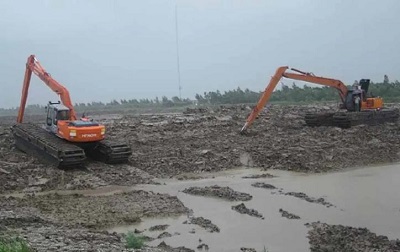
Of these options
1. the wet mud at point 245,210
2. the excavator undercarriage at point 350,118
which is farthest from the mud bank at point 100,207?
the excavator undercarriage at point 350,118

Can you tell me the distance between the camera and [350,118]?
23359 mm

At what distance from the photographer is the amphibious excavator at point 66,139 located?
1561 cm

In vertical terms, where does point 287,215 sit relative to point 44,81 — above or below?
below

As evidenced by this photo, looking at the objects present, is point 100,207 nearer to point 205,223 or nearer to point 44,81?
point 205,223

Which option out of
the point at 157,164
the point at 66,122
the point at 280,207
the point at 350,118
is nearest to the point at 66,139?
the point at 66,122

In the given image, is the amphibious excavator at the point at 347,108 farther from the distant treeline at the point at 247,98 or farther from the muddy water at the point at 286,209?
the distant treeline at the point at 247,98

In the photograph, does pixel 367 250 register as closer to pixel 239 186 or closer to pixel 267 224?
pixel 267 224

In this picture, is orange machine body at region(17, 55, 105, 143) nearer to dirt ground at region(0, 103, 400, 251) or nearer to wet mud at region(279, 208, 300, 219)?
dirt ground at region(0, 103, 400, 251)

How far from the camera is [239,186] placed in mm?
14516

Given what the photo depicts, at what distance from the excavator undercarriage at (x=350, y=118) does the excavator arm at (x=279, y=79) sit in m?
1.48

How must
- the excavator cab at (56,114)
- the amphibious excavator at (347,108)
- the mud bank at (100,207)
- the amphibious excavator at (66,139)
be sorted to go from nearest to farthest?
the mud bank at (100,207), the amphibious excavator at (66,139), the excavator cab at (56,114), the amphibious excavator at (347,108)

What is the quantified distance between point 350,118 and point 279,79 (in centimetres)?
383

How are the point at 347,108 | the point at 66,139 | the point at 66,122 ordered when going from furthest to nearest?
1. the point at 347,108
2. the point at 66,122
3. the point at 66,139

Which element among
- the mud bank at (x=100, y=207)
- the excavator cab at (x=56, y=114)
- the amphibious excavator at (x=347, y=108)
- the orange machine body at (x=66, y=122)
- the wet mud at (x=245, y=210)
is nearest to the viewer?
the mud bank at (x=100, y=207)
